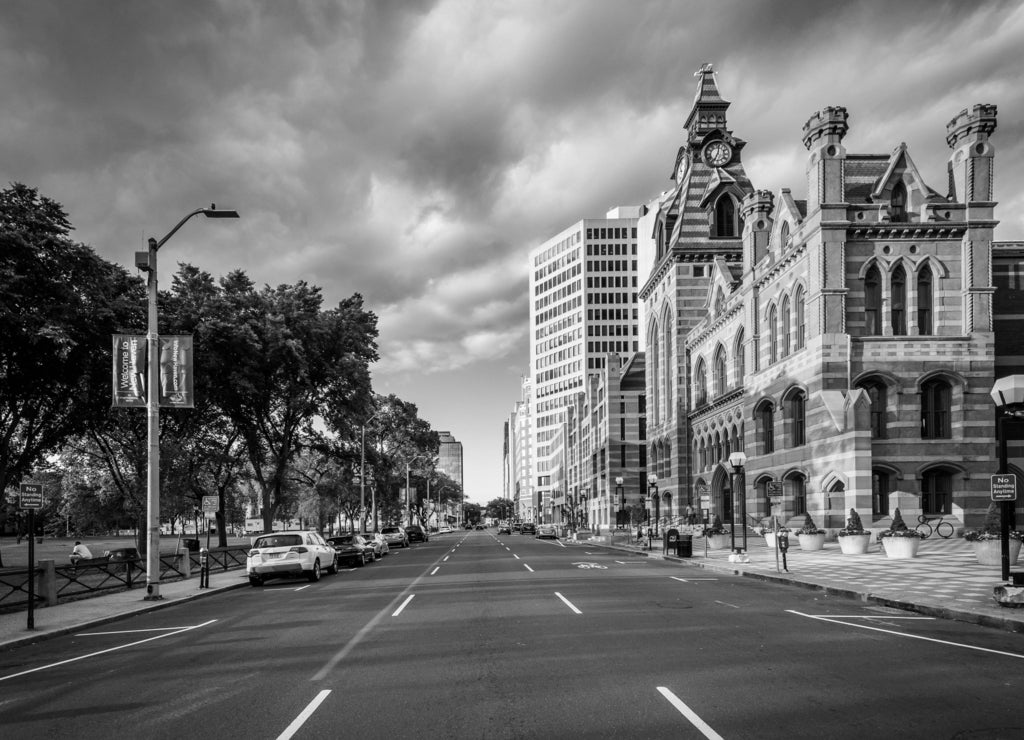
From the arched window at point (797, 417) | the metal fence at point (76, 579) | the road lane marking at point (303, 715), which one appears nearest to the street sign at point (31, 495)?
the metal fence at point (76, 579)

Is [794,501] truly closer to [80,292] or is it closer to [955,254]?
[955,254]

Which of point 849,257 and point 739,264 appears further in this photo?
point 739,264

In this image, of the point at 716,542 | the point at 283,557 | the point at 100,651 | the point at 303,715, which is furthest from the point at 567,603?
the point at 716,542

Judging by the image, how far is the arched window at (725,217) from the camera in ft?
209

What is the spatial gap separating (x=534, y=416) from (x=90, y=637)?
15632 centimetres

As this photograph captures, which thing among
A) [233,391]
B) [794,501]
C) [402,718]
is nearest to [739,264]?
[794,501]

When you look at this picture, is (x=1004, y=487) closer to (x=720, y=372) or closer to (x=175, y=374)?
(x=175, y=374)

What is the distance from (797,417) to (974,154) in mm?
15383

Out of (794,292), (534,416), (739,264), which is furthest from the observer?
(534,416)

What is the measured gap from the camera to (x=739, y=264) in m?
62.2

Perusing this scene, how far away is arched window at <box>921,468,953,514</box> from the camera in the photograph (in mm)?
37250

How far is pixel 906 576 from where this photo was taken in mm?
20859

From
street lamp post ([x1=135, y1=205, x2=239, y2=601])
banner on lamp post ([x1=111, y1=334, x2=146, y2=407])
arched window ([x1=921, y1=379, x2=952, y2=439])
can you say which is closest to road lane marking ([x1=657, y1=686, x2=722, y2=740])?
street lamp post ([x1=135, y1=205, x2=239, y2=601])

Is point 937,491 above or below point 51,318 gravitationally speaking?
below
